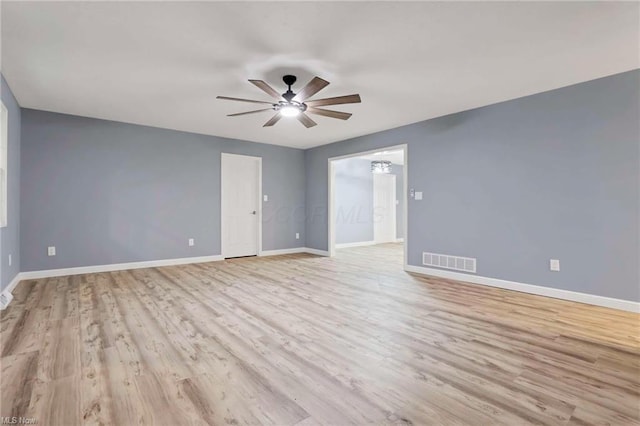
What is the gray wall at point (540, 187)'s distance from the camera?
3215 millimetres

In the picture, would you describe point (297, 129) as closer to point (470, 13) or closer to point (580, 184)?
point (470, 13)

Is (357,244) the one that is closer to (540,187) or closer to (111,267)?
(540,187)

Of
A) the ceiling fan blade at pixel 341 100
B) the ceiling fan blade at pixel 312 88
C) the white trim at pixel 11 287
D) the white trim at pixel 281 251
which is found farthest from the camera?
the white trim at pixel 281 251

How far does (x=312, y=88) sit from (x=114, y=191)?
13.2 ft

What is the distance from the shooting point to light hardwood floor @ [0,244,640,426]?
1.59m

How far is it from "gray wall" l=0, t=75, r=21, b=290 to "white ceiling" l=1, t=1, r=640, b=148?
0.71 feet

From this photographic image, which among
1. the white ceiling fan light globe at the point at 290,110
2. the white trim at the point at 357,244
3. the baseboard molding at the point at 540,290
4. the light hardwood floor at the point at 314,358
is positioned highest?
the white ceiling fan light globe at the point at 290,110

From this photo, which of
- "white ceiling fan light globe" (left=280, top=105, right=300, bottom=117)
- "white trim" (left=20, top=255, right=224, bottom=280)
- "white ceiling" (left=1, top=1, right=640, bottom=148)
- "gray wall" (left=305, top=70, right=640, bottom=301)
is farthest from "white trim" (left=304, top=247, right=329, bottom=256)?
"white ceiling fan light globe" (left=280, top=105, right=300, bottom=117)

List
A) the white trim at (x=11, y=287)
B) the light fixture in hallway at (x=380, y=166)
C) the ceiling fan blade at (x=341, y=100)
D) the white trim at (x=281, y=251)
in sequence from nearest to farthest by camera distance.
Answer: the ceiling fan blade at (x=341, y=100) < the white trim at (x=11, y=287) < the white trim at (x=281, y=251) < the light fixture in hallway at (x=380, y=166)

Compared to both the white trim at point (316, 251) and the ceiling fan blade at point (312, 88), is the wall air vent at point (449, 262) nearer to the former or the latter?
the white trim at point (316, 251)

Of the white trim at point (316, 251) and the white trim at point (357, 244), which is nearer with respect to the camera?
the white trim at point (316, 251)

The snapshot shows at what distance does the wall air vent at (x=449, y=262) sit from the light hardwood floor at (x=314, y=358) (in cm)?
60

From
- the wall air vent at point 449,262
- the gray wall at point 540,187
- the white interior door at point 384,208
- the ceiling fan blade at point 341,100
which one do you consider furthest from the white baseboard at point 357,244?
the ceiling fan blade at point 341,100

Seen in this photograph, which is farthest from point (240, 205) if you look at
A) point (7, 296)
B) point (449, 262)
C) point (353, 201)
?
point (449, 262)
